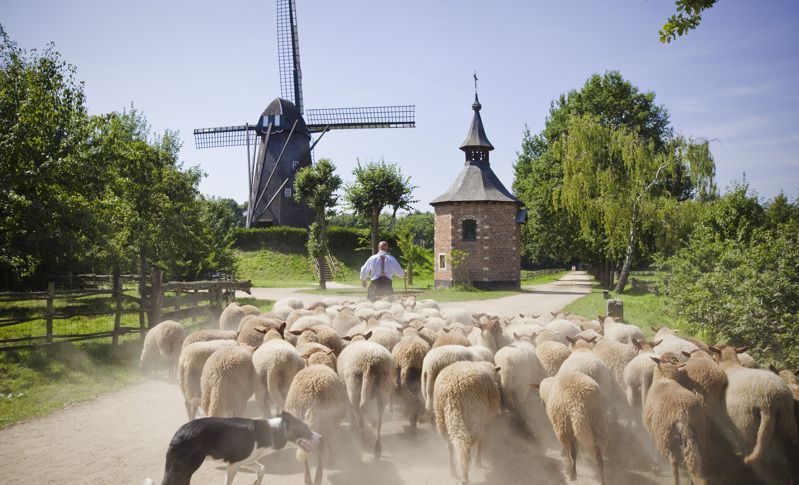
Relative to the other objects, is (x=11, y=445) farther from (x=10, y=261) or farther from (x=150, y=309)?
(x=150, y=309)

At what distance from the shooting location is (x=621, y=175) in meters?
27.2

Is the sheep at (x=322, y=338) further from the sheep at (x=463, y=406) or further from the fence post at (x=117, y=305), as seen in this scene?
the fence post at (x=117, y=305)

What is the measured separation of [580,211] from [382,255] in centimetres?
1869

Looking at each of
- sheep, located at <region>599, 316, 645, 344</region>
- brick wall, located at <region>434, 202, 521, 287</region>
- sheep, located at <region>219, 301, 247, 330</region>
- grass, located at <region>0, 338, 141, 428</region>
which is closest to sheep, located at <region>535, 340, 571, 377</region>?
sheep, located at <region>599, 316, 645, 344</region>

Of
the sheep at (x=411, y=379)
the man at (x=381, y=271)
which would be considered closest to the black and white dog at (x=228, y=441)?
the sheep at (x=411, y=379)

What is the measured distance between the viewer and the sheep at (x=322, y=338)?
7791 millimetres

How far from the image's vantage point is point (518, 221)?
33000 millimetres

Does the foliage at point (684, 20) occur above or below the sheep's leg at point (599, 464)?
above

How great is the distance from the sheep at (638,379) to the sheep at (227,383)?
5.14 m

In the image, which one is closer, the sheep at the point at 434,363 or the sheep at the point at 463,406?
the sheep at the point at 463,406

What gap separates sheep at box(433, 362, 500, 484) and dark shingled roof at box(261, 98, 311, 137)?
144 feet

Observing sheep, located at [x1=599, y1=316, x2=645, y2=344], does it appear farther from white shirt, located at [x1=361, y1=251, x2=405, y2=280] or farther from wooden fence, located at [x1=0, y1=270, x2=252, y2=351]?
wooden fence, located at [x1=0, y1=270, x2=252, y2=351]

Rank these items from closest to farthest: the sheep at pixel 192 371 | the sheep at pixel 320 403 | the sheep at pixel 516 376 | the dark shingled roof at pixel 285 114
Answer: the sheep at pixel 320 403, the sheep at pixel 516 376, the sheep at pixel 192 371, the dark shingled roof at pixel 285 114

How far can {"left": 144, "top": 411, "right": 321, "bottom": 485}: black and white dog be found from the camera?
4355mm
